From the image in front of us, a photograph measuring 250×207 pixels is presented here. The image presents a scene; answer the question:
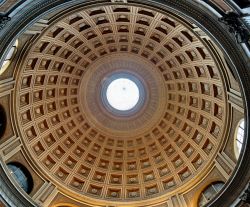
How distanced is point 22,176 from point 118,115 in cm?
1420

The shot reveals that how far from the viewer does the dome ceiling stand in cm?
3002

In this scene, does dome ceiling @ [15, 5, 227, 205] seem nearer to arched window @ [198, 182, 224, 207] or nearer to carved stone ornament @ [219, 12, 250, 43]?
arched window @ [198, 182, 224, 207]

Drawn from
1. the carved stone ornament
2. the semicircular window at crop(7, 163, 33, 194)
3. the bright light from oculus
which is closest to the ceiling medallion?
the bright light from oculus

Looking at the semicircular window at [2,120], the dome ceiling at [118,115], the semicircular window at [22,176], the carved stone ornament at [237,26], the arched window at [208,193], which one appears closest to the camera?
the carved stone ornament at [237,26]

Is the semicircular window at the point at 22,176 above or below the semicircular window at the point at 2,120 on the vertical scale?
below

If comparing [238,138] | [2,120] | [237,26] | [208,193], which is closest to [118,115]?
[2,120]

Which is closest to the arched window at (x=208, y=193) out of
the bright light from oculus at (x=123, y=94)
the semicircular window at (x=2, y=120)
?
the bright light from oculus at (x=123, y=94)

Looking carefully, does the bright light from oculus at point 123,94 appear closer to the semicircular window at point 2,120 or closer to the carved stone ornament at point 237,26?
the semicircular window at point 2,120

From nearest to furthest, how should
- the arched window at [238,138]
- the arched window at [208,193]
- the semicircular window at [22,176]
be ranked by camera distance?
the arched window at [238,138] → the arched window at [208,193] → the semicircular window at [22,176]

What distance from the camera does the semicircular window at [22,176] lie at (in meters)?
29.0

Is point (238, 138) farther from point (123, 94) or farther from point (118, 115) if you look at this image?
point (123, 94)

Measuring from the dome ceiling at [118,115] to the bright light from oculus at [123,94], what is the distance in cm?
162

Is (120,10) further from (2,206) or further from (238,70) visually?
(2,206)

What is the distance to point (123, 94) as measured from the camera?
140 feet
